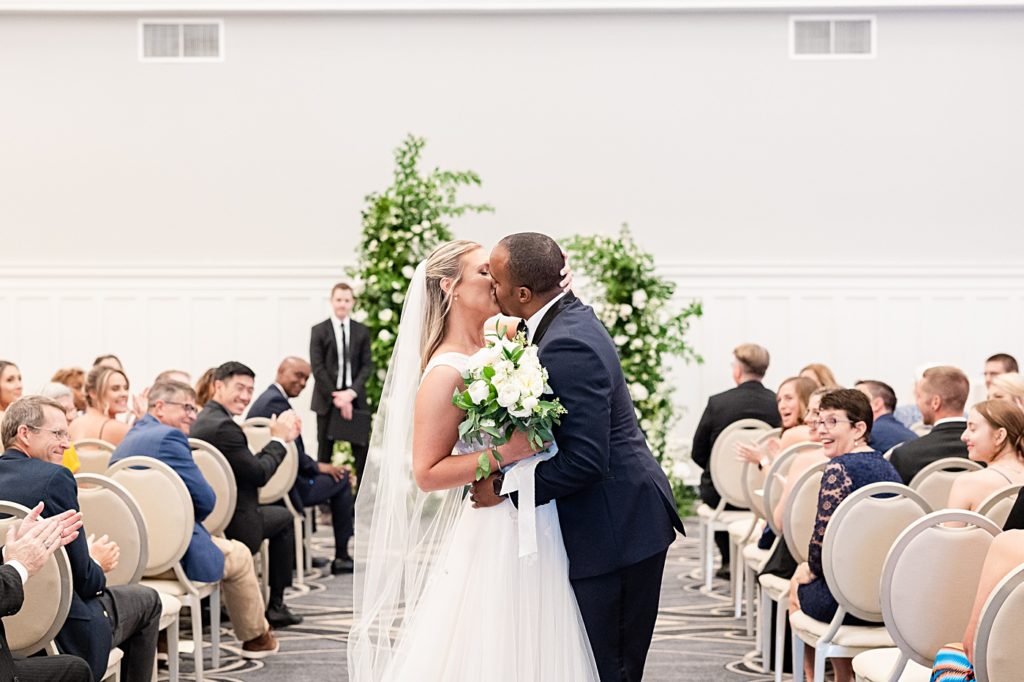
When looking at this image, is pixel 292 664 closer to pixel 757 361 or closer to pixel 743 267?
pixel 757 361

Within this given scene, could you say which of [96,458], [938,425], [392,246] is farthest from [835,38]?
[96,458]

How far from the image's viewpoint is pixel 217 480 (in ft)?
20.4

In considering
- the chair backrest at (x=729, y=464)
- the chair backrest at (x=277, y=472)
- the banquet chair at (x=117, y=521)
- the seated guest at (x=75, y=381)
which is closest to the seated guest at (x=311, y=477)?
the chair backrest at (x=277, y=472)

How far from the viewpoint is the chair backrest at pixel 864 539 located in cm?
442

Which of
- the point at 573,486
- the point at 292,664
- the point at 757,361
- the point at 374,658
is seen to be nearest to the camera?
the point at 573,486

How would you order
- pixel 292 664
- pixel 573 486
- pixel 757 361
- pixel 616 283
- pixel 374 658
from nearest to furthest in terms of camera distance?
pixel 573 486, pixel 374 658, pixel 292 664, pixel 757 361, pixel 616 283

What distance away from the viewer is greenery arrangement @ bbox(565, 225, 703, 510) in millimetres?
10461

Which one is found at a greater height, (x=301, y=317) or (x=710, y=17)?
(x=710, y=17)

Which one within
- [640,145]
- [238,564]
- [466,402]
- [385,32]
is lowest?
[238,564]

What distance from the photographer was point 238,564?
20.0 ft

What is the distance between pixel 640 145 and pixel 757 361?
430cm

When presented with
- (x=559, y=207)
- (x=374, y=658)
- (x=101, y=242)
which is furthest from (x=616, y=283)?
(x=374, y=658)

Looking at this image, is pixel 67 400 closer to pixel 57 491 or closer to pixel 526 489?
pixel 57 491

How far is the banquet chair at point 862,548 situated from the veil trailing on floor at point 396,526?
58.1 inches
